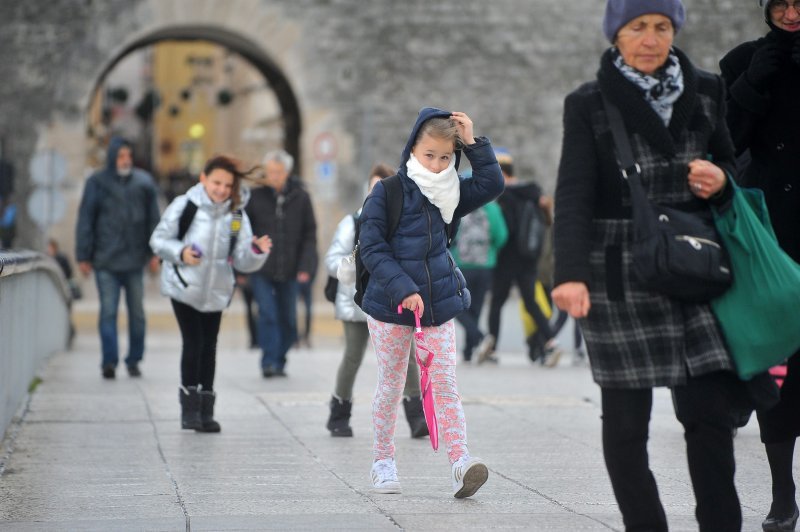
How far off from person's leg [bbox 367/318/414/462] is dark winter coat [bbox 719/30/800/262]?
1536 mm

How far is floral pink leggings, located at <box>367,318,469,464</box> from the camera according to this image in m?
6.32

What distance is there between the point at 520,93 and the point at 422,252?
65.8 feet

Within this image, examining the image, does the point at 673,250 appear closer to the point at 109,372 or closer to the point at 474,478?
the point at 474,478

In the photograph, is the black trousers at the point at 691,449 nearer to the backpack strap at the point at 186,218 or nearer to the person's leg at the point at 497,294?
the backpack strap at the point at 186,218

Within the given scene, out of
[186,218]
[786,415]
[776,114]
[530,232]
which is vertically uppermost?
[776,114]

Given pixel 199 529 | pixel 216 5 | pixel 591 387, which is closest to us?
pixel 199 529

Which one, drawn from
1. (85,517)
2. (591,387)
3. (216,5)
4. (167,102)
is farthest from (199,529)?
(167,102)

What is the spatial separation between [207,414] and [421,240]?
257cm

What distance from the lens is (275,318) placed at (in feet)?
41.7

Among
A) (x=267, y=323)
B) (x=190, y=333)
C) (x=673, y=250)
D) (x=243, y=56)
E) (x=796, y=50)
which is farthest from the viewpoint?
(x=243, y=56)

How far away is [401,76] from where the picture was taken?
84.4 feet

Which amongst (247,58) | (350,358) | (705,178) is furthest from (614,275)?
(247,58)

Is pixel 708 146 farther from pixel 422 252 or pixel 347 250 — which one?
pixel 347 250

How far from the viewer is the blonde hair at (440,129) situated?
627 cm
